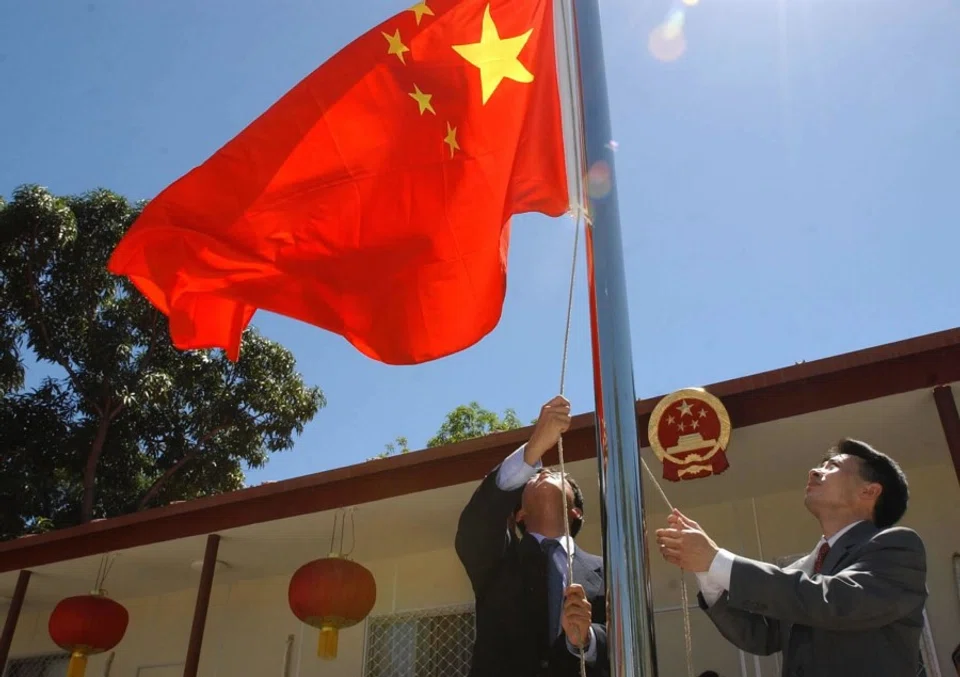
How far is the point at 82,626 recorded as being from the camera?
709 cm

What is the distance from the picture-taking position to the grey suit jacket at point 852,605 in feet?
7.17

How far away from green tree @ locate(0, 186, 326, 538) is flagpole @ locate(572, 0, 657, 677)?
588 inches

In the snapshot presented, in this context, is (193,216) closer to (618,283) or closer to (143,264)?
(143,264)

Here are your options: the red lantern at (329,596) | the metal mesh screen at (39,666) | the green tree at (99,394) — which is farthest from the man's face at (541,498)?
the green tree at (99,394)

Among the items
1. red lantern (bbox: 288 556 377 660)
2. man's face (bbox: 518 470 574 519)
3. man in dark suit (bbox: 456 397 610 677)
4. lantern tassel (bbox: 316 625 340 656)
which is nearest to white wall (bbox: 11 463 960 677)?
red lantern (bbox: 288 556 377 660)

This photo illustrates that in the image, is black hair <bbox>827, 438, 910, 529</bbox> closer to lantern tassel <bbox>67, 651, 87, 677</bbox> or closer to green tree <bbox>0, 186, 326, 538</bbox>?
lantern tassel <bbox>67, 651, 87, 677</bbox>

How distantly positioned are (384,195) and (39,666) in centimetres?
889

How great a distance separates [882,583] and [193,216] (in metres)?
2.50

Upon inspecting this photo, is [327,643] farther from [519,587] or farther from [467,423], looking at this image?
[467,423]

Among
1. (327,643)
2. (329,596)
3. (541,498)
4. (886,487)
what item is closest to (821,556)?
(886,487)

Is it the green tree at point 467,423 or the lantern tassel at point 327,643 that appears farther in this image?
the green tree at point 467,423

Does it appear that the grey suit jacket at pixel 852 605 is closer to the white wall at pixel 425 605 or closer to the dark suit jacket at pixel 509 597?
the dark suit jacket at pixel 509 597

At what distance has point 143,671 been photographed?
350 inches

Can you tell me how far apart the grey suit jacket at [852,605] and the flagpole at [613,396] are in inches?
27.3
